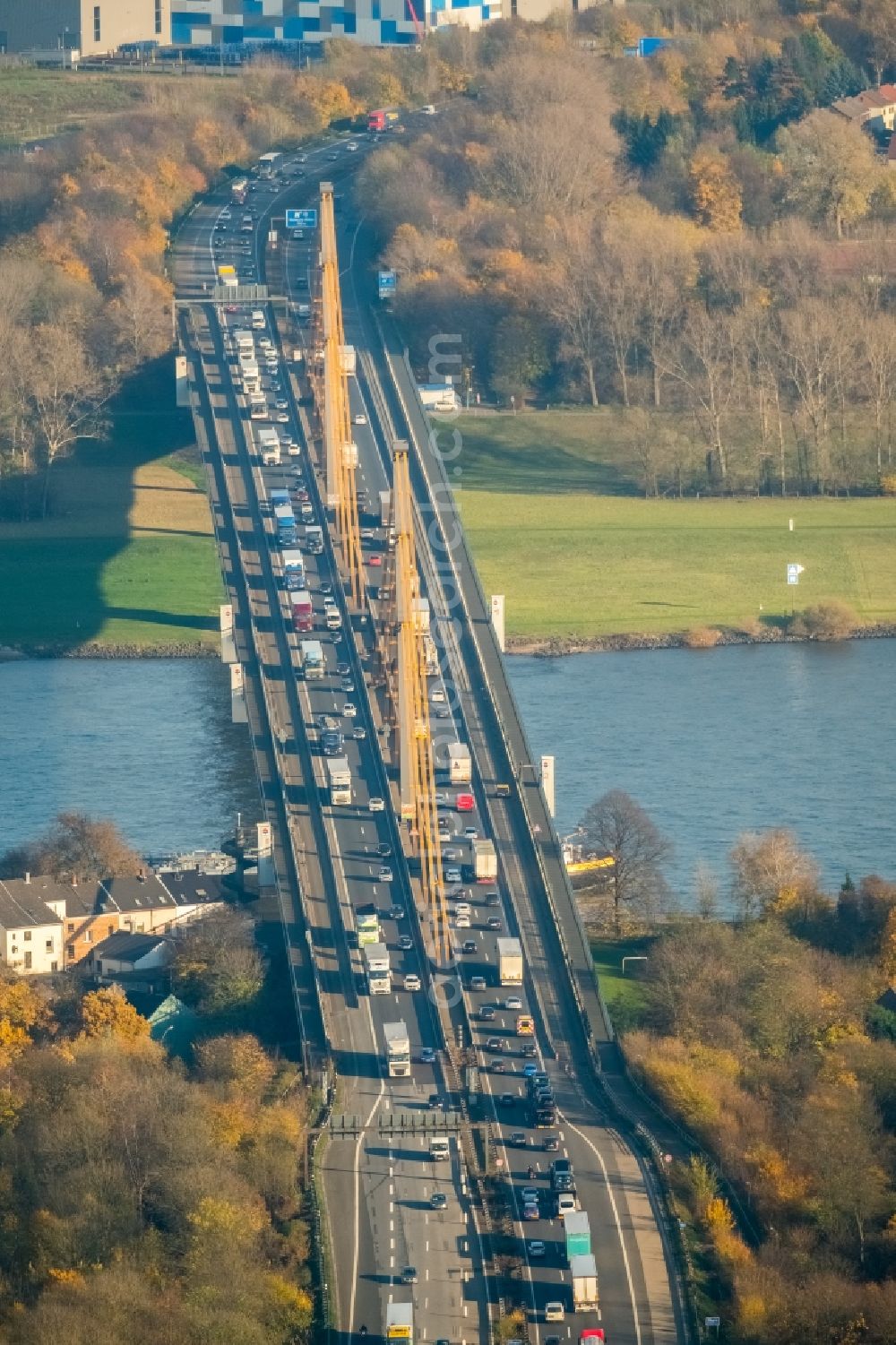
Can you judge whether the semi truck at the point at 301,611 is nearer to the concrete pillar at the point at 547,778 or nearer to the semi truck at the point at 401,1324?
the concrete pillar at the point at 547,778

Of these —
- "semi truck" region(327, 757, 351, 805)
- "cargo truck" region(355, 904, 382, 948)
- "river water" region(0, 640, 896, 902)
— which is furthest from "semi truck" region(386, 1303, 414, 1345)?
"semi truck" region(327, 757, 351, 805)

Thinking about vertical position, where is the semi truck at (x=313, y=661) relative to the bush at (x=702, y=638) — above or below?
above

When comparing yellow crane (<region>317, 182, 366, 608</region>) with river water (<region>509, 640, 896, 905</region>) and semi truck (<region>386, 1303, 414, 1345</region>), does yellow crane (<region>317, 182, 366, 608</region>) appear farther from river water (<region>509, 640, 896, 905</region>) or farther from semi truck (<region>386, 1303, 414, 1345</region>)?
semi truck (<region>386, 1303, 414, 1345</region>)

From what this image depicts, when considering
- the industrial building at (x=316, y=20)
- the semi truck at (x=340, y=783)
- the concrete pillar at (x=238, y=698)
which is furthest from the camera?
the industrial building at (x=316, y=20)

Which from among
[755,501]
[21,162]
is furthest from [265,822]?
[21,162]

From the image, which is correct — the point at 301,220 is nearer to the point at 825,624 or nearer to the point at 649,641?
the point at 649,641

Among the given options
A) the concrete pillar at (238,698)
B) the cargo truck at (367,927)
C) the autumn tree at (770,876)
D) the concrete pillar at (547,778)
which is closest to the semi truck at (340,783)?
the concrete pillar at (547,778)

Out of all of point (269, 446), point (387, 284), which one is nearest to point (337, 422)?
point (269, 446)
